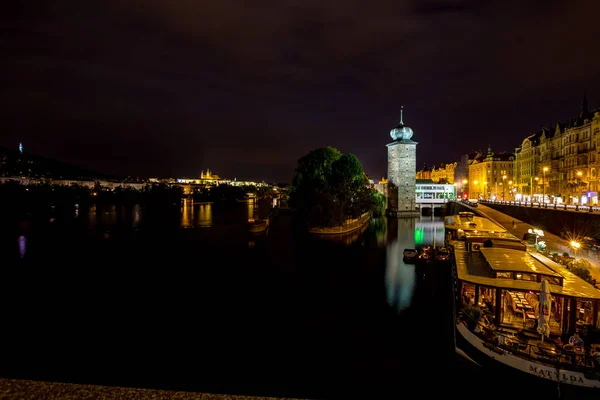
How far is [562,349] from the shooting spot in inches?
404

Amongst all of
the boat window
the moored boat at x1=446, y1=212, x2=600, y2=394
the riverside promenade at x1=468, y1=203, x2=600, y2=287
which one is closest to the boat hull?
the moored boat at x1=446, y1=212, x2=600, y2=394

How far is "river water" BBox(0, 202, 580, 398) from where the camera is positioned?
1333 centimetres

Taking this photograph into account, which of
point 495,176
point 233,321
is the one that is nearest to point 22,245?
point 233,321

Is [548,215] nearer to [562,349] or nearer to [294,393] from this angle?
[562,349]

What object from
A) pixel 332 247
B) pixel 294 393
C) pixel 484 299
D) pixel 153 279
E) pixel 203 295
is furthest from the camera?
pixel 332 247

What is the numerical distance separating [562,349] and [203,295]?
18.8 meters

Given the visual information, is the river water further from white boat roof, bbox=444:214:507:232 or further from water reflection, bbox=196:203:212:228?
water reflection, bbox=196:203:212:228

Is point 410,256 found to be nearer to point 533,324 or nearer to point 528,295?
point 528,295

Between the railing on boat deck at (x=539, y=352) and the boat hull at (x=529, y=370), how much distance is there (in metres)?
0.08

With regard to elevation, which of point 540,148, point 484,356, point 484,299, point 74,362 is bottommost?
point 74,362

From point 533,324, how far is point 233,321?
42.8ft

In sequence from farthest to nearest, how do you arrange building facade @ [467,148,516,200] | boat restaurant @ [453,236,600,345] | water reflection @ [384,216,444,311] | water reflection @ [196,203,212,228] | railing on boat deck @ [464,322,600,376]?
building facade @ [467,148,516,200], water reflection @ [196,203,212,228], water reflection @ [384,216,444,311], boat restaurant @ [453,236,600,345], railing on boat deck @ [464,322,600,376]

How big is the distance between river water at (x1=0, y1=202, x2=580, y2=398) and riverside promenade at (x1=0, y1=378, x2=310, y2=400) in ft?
22.2

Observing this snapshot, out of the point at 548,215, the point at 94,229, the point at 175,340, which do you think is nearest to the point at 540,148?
the point at 548,215
